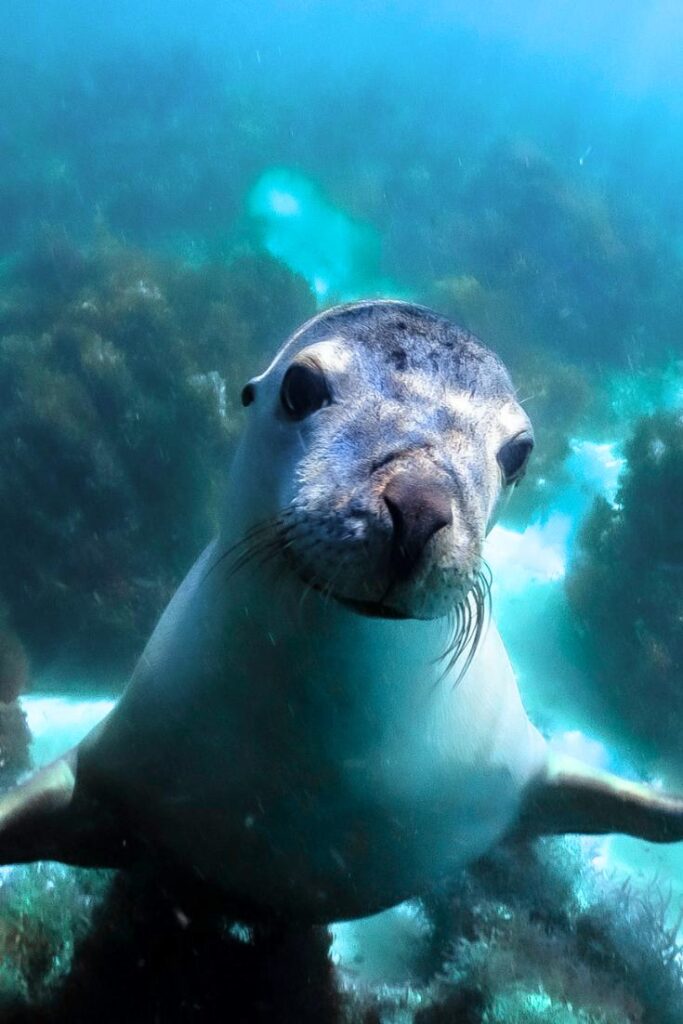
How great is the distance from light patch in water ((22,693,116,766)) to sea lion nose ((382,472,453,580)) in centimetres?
355

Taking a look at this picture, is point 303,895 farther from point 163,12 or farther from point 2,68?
point 163,12

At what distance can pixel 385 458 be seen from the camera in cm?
127

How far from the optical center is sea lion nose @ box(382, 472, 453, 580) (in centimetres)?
114

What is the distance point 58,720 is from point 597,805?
3284 mm

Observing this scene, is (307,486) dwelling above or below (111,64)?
below

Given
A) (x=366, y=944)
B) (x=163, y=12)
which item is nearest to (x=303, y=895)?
(x=366, y=944)

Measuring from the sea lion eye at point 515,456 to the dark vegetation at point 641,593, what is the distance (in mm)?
3674

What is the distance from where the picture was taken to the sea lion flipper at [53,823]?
2098 millimetres

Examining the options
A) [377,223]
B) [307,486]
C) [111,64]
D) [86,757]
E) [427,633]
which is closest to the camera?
[307,486]

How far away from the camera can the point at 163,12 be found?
53.2 m

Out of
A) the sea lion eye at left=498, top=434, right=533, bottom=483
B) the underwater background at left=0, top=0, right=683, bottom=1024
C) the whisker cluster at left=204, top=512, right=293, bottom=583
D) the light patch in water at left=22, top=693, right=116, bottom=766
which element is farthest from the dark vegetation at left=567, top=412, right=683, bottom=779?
the whisker cluster at left=204, top=512, right=293, bottom=583

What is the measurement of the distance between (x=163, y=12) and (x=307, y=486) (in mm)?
62254

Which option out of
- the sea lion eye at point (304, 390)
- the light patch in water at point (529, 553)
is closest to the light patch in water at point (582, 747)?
the light patch in water at point (529, 553)

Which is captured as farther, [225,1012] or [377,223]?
[377,223]
